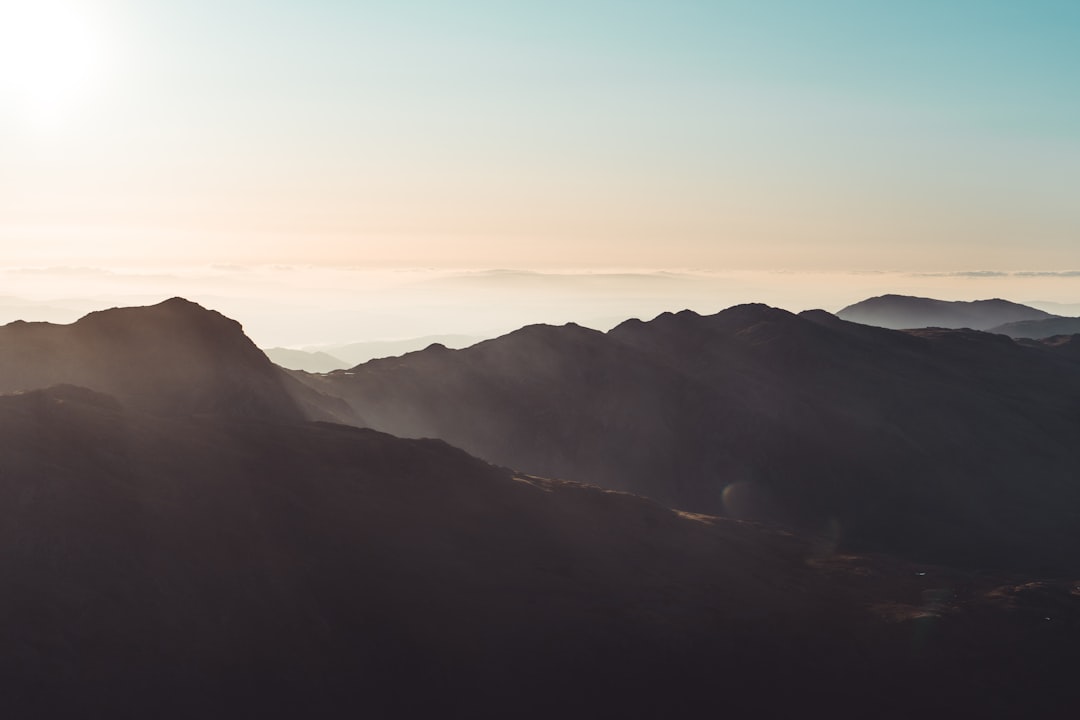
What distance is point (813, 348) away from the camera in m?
161

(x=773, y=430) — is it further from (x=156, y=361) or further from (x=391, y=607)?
(x=391, y=607)

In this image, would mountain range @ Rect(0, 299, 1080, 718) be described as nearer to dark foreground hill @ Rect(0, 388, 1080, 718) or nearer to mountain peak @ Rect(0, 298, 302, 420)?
dark foreground hill @ Rect(0, 388, 1080, 718)

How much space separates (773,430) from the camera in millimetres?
128625

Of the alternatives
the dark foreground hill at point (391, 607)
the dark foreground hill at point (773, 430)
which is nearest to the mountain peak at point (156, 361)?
the dark foreground hill at point (391, 607)

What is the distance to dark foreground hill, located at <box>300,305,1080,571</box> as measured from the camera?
114 metres

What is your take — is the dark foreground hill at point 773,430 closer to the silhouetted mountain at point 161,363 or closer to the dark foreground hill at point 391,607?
the silhouetted mountain at point 161,363

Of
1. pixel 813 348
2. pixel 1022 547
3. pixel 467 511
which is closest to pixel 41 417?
pixel 467 511

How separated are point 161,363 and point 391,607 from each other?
51030 mm

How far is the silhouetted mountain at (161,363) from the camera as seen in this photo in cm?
8450

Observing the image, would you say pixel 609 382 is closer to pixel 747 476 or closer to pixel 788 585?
pixel 747 476

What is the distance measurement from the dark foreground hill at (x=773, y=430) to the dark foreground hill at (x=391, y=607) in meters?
49.1

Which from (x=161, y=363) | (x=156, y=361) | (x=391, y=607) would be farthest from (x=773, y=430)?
(x=391, y=607)

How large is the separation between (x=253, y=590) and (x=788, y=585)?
3576cm

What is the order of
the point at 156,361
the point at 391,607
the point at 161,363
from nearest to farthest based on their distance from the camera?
the point at 391,607, the point at 161,363, the point at 156,361
